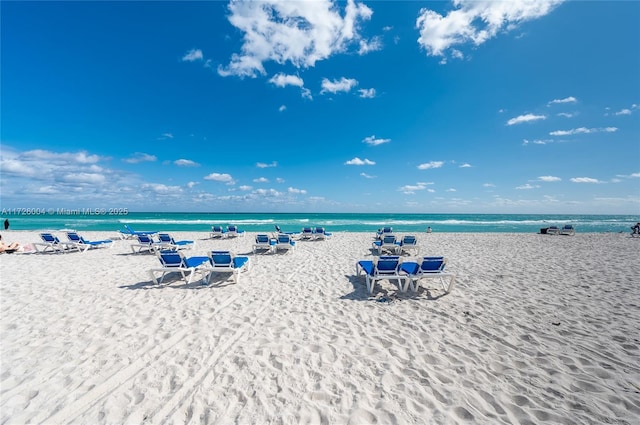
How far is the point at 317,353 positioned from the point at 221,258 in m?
4.37

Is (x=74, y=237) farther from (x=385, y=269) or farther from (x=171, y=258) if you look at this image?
(x=385, y=269)

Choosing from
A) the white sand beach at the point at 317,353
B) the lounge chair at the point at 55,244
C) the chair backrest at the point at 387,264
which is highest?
the chair backrest at the point at 387,264

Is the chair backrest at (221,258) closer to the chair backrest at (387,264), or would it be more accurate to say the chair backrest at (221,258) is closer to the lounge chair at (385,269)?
the lounge chair at (385,269)

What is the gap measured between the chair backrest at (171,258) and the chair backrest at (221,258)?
0.80 meters

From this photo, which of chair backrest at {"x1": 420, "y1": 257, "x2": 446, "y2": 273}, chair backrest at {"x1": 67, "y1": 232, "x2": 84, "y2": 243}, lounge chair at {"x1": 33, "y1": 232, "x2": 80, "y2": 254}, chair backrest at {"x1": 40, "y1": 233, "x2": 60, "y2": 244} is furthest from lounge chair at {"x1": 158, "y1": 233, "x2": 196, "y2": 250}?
chair backrest at {"x1": 420, "y1": 257, "x2": 446, "y2": 273}

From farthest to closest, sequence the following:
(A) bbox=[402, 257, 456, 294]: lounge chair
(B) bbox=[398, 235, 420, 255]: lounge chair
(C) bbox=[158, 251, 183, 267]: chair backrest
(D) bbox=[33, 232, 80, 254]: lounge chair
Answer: (B) bbox=[398, 235, 420, 255]: lounge chair, (D) bbox=[33, 232, 80, 254]: lounge chair, (C) bbox=[158, 251, 183, 267]: chair backrest, (A) bbox=[402, 257, 456, 294]: lounge chair

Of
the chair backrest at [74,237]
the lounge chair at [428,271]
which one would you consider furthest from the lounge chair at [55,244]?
the lounge chair at [428,271]

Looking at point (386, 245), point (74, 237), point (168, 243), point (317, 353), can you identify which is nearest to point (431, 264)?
point (317, 353)

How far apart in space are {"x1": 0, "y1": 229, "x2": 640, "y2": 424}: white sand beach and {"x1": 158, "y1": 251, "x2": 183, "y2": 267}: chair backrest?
54 centimetres

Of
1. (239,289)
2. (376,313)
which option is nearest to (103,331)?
(239,289)

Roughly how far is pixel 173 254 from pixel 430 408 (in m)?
6.63

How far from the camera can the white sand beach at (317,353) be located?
8.80 ft

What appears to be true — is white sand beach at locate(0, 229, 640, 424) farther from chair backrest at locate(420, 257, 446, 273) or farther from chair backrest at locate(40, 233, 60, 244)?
chair backrest at locate(40, 233, 60, 244)

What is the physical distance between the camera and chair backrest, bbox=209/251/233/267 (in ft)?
22.9
